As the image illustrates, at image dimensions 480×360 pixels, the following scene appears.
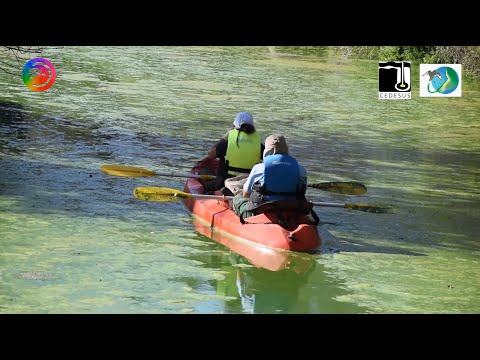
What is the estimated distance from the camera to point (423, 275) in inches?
323

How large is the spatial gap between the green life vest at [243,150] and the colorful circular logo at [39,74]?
793 cm

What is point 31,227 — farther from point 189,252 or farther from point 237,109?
point 237,109

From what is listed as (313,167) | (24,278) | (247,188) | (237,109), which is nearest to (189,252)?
(247,188)

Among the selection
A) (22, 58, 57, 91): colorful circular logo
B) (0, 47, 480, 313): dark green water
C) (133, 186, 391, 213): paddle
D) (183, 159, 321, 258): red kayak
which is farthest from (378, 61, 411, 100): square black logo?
(183, 159, 321, 258): red kayak

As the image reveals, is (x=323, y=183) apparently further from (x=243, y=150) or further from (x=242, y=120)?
(x=242, y=120)

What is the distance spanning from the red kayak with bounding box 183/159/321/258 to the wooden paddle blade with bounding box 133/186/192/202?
0.32 meters

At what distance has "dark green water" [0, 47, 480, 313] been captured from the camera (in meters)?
7.61

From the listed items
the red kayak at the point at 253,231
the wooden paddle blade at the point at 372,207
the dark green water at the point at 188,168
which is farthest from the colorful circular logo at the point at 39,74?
the wooden paddle blade at the point at 372,207

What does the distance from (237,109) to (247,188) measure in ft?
24.5

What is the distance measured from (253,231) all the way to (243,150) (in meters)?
1.21

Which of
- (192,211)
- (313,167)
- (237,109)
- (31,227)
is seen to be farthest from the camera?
(237,109)

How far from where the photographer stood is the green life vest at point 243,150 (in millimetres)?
9516

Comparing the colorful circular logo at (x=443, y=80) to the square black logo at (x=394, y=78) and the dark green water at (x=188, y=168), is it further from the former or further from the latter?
the square black logo at (x=394, y=78)

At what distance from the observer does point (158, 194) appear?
9.21 m
